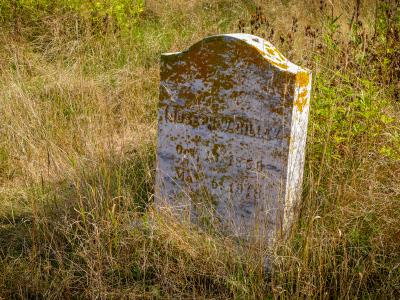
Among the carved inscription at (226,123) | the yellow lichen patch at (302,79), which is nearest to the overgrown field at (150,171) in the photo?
the yellow lichen patch at (302,79)

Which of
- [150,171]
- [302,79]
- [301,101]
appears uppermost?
[302,79]

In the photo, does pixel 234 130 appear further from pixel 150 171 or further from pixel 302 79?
pixel 150 171

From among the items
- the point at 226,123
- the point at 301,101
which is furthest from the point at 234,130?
the point at 301,101

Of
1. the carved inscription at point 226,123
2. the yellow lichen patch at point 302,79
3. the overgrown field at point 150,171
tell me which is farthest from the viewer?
the carved inscription at point 226,123

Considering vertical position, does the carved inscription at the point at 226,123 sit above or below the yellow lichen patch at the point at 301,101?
below

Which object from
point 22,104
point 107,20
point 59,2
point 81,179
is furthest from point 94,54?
point 81,179

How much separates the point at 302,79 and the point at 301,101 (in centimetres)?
12

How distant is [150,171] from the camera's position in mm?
2588

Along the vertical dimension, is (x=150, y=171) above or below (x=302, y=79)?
below

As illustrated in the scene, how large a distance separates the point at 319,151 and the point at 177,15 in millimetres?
4623

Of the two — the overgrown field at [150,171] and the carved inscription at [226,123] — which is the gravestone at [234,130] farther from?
the overgrown field at [150,171]

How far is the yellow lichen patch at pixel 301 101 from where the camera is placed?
1.90m

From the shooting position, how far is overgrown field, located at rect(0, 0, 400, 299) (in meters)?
1.75

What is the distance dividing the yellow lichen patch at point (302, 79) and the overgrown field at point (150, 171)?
0.27ft
